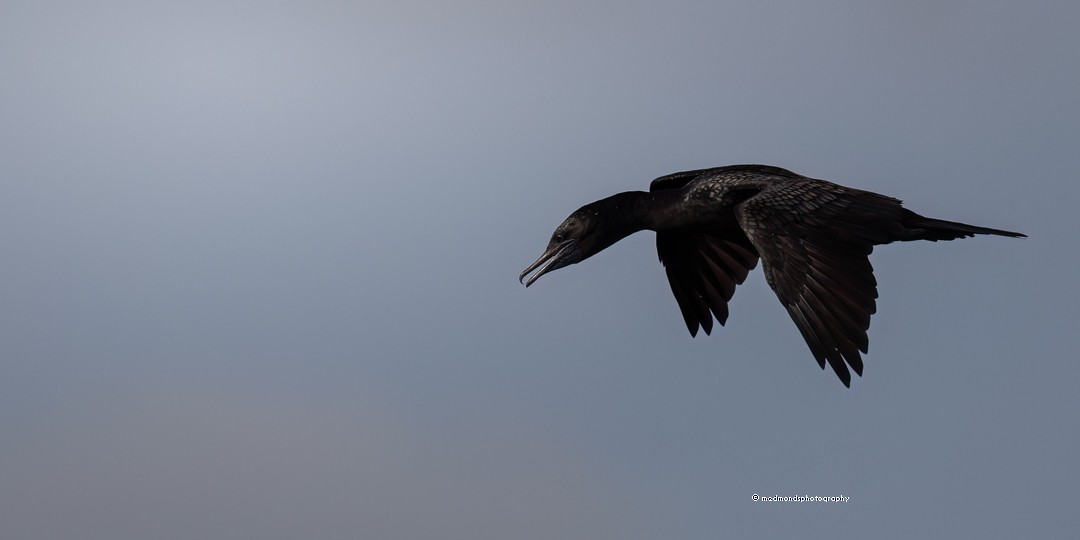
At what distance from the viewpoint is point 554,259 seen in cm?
1133

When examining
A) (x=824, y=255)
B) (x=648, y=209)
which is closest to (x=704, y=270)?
(x=648, y=209)

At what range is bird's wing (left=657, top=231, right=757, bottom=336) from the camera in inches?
480

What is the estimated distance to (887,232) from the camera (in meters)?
10.1

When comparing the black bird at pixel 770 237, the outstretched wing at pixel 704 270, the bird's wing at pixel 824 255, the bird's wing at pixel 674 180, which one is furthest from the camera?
the outstretched wing at pixel 704 270

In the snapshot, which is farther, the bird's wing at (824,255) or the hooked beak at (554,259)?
the hooked beak at (554,259)

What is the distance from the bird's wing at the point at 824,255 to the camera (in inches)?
365

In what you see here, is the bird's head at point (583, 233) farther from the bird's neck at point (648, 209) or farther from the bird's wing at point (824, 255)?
the bird's wing at point (824, 255)

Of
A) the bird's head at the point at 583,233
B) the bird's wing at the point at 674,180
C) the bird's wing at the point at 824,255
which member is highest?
the bird's wing at the point at 674,180

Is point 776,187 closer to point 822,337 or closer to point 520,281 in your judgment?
point 822,337

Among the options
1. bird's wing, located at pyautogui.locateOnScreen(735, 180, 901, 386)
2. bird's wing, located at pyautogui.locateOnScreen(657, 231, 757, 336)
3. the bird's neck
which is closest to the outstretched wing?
bird's wing, located at pyautogui.locateOnScreen(657, 231, 757, 336)

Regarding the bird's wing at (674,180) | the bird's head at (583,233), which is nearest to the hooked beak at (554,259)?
the bird's head at (583,233)

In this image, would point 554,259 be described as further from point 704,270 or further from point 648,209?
point 704,270

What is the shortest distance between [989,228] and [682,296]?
9.65ft

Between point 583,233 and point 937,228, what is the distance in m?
2.93
